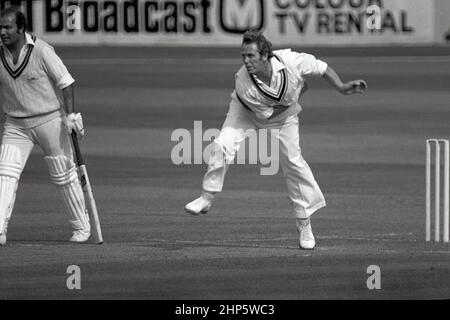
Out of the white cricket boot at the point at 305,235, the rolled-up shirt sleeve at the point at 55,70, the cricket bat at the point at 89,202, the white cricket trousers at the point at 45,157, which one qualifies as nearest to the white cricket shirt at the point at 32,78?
the rolled-up shirt sleeve at the point at 55,70

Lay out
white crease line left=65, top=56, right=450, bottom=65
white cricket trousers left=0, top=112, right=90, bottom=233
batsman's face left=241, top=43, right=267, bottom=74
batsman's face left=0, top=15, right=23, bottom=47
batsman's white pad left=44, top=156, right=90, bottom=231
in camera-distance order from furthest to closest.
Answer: white crease line left=65, top=56, right=450, bottom=65 < batsman's white pad left=44, top=156, right=90, bottom=231 < white cricket trousers left=0, top=112, right=90, bottom=233 < batsman's face left=0, top=15, right=23, bottom=47 < batsman's face left=241, top=43, right=267, bottom=74

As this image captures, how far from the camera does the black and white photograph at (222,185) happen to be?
9617mm

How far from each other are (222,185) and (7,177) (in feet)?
6.80

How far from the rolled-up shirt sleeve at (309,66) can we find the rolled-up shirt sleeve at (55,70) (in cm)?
181

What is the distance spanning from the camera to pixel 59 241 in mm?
11641

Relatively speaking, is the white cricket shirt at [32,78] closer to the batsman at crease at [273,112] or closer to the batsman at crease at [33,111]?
the batsman at crease at [33,111]

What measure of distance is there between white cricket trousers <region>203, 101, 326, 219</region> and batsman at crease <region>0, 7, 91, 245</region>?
3.85 ft

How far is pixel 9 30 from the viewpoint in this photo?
10945 mm

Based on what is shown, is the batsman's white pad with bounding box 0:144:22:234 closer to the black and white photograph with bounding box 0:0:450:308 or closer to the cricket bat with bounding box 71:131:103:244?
the black and white photograph with bounding box 0:0:450:308

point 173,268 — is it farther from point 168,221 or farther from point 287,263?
point 168,221

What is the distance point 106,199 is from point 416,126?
27.1ft

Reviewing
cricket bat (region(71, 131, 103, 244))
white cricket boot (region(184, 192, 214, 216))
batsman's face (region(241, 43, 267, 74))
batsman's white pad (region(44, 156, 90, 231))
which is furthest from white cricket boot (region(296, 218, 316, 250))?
batsman's white pad (region(44, 156, 90, 231))

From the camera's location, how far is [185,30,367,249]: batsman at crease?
35.2 ft
